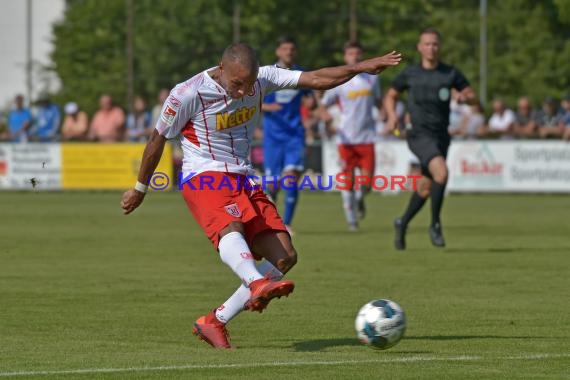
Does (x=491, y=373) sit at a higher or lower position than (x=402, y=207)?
higher

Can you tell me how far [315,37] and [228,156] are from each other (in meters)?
34.7

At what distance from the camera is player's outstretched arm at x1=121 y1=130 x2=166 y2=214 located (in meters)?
9.21

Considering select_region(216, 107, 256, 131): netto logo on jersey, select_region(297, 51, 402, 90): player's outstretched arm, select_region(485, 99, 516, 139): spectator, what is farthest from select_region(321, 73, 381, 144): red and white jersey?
select_region(216, 107, 256, 131): netto logo on jersey

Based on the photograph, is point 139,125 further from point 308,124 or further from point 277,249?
point 277,249

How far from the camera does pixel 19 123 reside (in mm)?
33781

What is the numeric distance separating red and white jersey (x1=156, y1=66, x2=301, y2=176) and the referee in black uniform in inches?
276

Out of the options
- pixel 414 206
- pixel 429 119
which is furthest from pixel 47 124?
pixel 429 119

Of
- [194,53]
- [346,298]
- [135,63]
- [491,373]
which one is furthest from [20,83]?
[491,373]

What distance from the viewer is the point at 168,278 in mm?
13664

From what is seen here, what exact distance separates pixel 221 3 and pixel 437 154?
27.0m

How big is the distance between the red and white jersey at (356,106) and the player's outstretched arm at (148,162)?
36.9ft

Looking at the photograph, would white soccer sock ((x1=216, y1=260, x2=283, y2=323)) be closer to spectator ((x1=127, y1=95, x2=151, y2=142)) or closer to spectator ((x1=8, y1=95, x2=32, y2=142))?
spectator ((x1=127, y1=95, x2=151, y2=142))

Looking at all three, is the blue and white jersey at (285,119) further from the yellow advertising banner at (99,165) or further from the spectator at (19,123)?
the spectator at (19,123)

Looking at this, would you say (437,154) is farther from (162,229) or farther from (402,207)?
(402,207)
